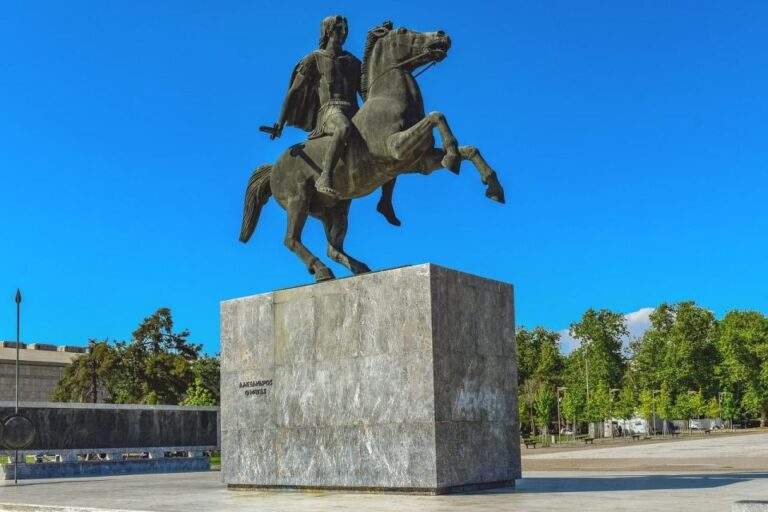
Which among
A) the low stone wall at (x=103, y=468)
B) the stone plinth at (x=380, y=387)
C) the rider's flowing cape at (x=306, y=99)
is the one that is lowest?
the low stone wall at (x=103, y=468)

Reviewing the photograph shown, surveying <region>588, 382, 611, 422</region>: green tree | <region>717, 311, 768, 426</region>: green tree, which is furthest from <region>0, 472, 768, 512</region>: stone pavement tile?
<region>717, 311, 768, 426</region>: green tree

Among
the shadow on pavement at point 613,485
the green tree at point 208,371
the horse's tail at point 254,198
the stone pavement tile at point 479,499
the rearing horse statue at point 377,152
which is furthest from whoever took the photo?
the green tree at point 208,371

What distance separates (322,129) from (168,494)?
6.23 m

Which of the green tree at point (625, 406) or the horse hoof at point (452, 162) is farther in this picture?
the green tree at point (625, 406)

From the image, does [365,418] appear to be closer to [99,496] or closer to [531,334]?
[99,496]

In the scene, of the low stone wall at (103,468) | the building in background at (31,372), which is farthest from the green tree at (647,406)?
the low stone wall at (103,468)

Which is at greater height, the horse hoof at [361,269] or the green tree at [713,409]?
the horse hoof at [361,269]

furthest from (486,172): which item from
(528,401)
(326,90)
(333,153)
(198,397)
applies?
(528,401)

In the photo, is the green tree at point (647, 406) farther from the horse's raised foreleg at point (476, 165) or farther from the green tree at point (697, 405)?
the horse's raised foreleg at point (476, 165)

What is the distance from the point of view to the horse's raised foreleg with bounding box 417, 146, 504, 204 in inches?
478

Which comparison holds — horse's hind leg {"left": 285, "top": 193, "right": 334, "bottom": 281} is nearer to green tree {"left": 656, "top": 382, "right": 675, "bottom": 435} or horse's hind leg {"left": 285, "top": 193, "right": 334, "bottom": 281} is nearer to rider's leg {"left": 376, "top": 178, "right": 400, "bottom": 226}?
rider's leg {"left": 376, "top": 178, "right": 400, "bottom": 226}

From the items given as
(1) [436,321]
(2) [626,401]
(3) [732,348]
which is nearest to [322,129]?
(1) [436,321]

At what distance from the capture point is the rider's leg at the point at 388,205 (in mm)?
14797

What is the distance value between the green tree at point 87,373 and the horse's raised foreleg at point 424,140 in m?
47.4
